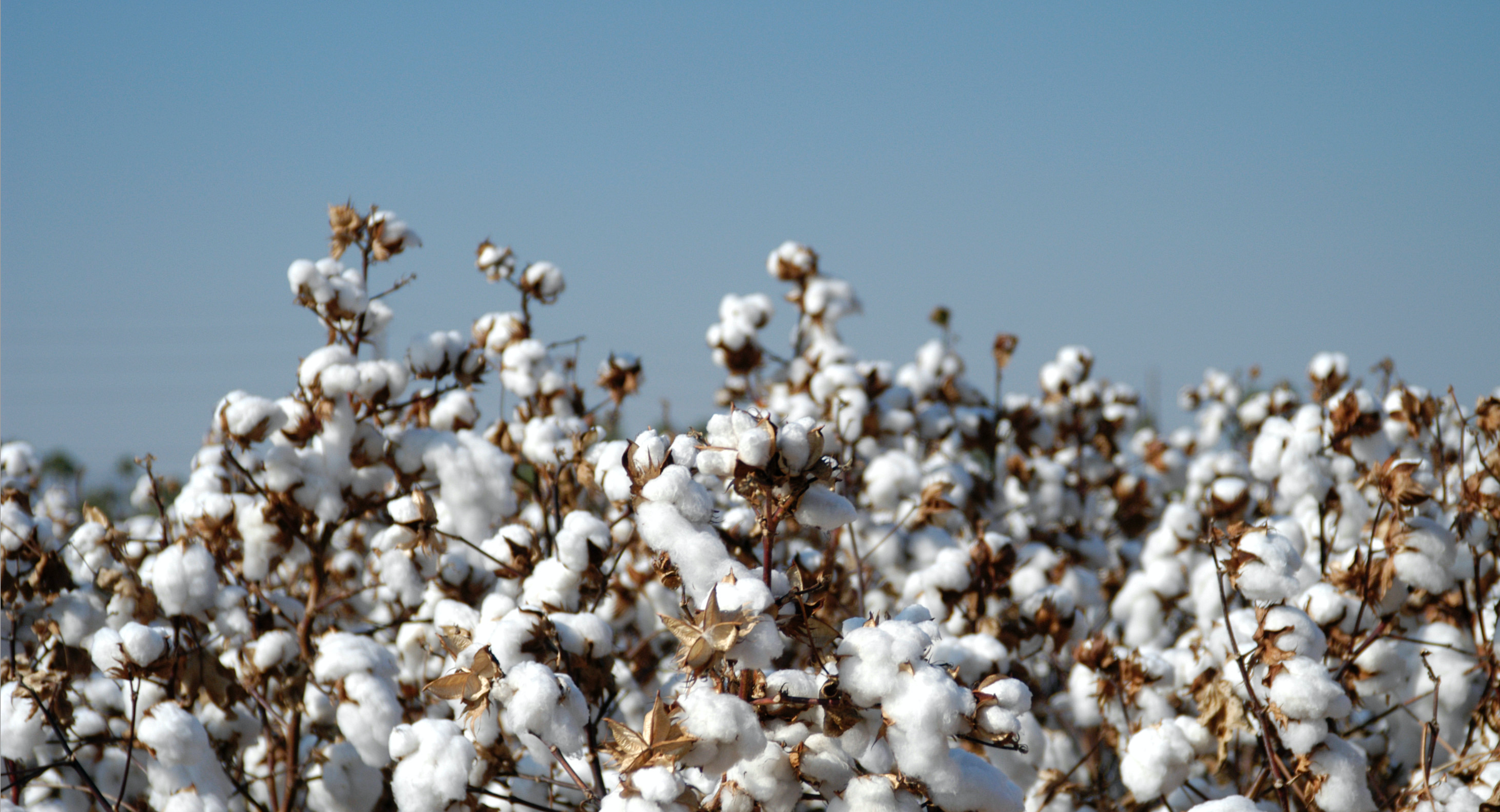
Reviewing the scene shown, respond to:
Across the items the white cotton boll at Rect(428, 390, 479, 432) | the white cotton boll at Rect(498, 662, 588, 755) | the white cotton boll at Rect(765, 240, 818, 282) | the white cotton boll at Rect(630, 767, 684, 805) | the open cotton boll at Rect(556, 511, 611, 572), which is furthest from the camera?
the white cotton boll at Rect(765, 240, 818, 282)

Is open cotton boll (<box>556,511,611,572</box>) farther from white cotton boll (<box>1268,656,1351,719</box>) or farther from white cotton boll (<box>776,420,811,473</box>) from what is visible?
white cotton boll (<box>1268,656,1351,719</box>)

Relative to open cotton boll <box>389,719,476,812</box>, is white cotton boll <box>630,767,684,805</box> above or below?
below

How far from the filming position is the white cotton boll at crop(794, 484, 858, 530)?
113 centimetres

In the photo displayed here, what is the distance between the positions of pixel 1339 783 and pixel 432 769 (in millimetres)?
1217

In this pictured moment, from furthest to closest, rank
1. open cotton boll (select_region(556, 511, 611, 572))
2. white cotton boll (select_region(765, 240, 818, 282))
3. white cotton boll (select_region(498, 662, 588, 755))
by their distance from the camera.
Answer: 1. white cotton boll (select_region(765, 240, 818, 282))
2. open cotton boll (select_region(556, 511, 611, 572))
3. white cotton boll (select_region(498, 662, 588, 755))

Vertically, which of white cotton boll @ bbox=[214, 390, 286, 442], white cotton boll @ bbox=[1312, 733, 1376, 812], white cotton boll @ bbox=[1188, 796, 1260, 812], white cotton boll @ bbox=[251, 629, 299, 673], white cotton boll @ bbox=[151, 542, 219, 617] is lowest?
white cotton boll @ bbox=[1188, 796, 1260, 812]

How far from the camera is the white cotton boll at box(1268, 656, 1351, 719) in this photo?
4.78 ft

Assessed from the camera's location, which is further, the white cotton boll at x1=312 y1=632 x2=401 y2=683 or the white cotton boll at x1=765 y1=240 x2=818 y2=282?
the white cotton boll at x1=765 y1=240 x2=818 y2=282

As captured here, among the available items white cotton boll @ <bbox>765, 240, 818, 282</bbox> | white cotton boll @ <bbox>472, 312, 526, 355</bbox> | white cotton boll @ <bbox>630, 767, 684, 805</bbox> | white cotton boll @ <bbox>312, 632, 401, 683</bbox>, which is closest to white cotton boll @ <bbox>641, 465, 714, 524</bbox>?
white cotton boll @ <bbox>630, 767, 684, 805</bbox>

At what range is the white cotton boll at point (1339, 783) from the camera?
1529 millimetres

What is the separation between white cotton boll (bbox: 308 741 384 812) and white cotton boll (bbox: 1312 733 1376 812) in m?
1.55

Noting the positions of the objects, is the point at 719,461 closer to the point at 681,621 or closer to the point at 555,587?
the point at 681,621

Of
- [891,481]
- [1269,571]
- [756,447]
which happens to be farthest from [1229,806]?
[891,481]

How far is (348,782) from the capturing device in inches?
80.7
